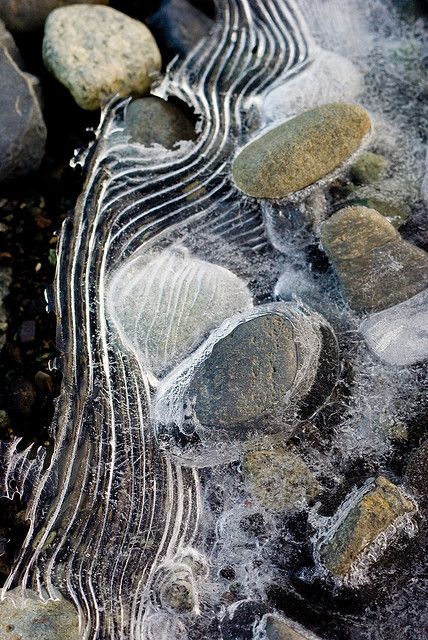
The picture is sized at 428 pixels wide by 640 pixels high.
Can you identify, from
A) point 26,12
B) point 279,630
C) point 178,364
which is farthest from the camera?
point 26,12

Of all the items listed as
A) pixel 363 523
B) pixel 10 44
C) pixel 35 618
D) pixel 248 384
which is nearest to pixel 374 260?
pixel 248 384

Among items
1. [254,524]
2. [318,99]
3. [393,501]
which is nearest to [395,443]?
[393,501]

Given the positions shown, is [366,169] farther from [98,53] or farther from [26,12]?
[26,12]

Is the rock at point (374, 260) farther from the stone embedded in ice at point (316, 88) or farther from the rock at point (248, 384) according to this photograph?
the stone embedded in ice at point (316, 88)

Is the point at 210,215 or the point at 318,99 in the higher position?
the point at 318,99

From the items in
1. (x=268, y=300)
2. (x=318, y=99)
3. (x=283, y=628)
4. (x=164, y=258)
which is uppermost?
(x=318, y=99)

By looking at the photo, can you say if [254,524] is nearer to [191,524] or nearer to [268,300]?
[191,524]
